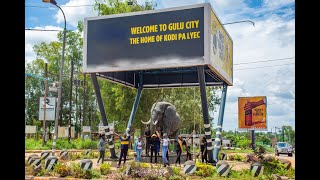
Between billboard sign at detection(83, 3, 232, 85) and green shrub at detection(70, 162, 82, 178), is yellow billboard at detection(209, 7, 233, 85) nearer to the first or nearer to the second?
billboard sign at detection(83, 3, 232, 85)

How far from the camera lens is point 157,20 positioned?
14797 millimetres

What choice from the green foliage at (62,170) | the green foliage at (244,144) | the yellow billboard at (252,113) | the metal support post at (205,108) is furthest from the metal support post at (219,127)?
the green foliage at (244,144)

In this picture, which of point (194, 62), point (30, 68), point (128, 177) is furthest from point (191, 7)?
point (30, 68)

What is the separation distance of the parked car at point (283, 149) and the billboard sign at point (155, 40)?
49.6 ft

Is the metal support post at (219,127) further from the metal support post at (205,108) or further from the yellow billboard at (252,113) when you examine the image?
the yellow billboard at (252,113)

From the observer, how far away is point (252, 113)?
109 feet

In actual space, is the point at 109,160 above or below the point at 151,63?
below

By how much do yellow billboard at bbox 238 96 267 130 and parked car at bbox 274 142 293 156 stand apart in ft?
7.82

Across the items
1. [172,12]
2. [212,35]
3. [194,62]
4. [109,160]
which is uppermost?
[172,12]

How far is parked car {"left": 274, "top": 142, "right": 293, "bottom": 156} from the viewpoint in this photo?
96.3 ft
